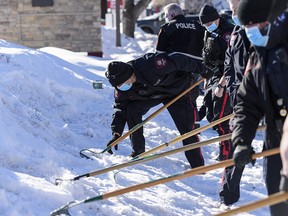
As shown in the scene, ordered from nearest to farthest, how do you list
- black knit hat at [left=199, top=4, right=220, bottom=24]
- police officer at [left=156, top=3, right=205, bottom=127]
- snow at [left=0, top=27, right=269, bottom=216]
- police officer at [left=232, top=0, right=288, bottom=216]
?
police officer at [left=232, top=0, right=288, bottom=216], snow at [left=0, top=27, right=269, bottom=216], black knit hat at [left=199, top=4, right=220, bottom=24], police officer at [left=156, top=3, right=205, bottom=127]

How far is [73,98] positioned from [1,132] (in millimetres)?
3383

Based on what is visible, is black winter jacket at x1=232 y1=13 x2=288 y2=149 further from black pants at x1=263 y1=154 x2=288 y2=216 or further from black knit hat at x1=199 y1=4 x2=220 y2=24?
black knit hat at x1=199 y1=4 x2=220 y2=24

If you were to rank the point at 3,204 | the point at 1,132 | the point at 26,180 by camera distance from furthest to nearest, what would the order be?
the point at 1,132
the point at 26,180
the point at 3,204

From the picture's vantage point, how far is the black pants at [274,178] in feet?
12.8

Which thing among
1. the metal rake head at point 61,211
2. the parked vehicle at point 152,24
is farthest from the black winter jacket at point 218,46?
the parked vehicle at point 152,24

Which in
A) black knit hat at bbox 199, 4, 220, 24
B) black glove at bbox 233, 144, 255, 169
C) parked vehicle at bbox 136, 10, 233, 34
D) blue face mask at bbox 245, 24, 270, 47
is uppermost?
blue face mask at bbox 245, 24, 270, 47

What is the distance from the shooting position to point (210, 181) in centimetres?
645

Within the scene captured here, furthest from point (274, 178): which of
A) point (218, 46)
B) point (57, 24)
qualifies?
point (57, 24)

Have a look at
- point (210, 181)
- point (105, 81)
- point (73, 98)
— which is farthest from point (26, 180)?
point (105, 81)

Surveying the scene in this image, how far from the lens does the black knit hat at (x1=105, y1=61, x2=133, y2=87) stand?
610cm

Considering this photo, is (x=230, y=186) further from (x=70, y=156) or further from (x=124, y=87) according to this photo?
(x=70, y=156)

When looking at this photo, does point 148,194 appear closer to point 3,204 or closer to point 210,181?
point 210,181

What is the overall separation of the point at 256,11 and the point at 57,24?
1494 centimetres

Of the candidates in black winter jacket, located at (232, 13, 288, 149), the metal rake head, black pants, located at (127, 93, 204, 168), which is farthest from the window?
black winter jacket, located at (232, 13, 288, 149)
